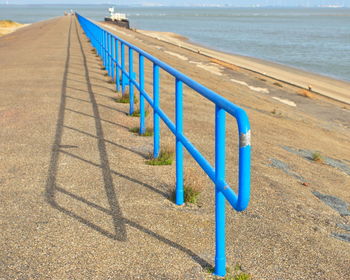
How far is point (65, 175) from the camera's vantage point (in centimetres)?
542

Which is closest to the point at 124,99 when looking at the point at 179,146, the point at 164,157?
the point at 164,157

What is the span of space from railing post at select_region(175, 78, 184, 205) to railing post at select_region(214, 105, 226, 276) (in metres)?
1.08

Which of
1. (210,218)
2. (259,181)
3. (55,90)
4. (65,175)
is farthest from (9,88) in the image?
(210,218)

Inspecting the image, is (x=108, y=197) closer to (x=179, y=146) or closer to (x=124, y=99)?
(x=179, y=146)

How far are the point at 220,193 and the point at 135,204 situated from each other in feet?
4.99

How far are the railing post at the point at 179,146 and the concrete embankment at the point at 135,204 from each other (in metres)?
0.13

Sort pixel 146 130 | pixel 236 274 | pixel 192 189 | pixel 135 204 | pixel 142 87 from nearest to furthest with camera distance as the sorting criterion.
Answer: pixel 236 274
pixel 135 204
pixel 192 189
pixel 142 87
pixel 146 130

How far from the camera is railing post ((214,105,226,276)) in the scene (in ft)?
10.4

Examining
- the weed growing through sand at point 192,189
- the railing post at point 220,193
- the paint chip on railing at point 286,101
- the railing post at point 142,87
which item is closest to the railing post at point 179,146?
the weed growing through sand at point 192,189

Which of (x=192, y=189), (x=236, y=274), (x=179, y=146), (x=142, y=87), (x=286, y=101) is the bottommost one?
(x=286, y=101)

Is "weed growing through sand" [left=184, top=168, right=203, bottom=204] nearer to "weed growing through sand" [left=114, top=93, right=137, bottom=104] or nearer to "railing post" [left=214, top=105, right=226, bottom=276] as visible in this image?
"railing post" [left=214, top=105, right=226, bottom=276]

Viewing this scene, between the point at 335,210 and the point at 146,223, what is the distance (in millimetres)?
2159

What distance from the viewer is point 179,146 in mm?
4449

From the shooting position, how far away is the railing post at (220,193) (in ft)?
10.4
